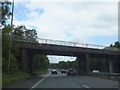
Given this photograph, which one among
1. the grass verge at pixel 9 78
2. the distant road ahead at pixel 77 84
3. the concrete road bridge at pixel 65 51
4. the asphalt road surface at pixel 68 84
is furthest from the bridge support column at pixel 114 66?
the distant road ahead at pixel 77 84

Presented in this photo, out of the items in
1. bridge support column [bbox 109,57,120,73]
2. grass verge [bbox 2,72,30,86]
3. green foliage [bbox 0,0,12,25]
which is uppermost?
green foliage [bbox 0,0,12,25]

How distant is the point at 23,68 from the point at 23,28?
131 ft

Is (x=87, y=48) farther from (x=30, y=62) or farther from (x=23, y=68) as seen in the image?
(x=23, y=68)

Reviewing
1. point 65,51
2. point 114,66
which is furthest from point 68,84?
point 114,66

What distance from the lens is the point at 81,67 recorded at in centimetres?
8481

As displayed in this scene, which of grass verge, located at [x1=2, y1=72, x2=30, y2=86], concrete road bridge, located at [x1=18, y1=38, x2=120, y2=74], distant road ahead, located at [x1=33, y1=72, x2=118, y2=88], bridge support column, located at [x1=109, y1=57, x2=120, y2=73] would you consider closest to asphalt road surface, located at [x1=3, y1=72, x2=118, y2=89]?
distant road ahead, located at [x1=33, y1=72, x2=118, y2=88]

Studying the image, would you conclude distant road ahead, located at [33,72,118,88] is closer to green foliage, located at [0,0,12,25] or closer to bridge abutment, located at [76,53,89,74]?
green foliage, located at [0,0,12,25]

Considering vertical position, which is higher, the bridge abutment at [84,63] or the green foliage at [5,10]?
the green foliage at [5,10]

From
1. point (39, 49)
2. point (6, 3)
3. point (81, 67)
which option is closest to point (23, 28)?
point (81, 67)

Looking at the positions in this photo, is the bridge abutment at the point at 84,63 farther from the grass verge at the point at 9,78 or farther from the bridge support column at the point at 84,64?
the grass verge at the point at 9,78

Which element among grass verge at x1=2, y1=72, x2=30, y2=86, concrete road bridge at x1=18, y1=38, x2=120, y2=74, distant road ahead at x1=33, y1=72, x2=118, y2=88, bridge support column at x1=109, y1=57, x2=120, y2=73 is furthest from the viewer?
bridge support column at x1=109, y1=57, x2=120, y2=73

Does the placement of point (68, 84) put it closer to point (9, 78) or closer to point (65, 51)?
point (9, 78)

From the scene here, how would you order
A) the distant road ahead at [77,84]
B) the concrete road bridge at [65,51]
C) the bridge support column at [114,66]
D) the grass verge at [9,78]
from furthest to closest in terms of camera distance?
the bridge support column at [114,66]
the concrete road bridge at [65,51]
the grass verge at [9,78]
the distant road ahead at [77,84]

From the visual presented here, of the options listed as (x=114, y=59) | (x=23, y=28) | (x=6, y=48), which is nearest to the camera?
(x=6, y=48)
